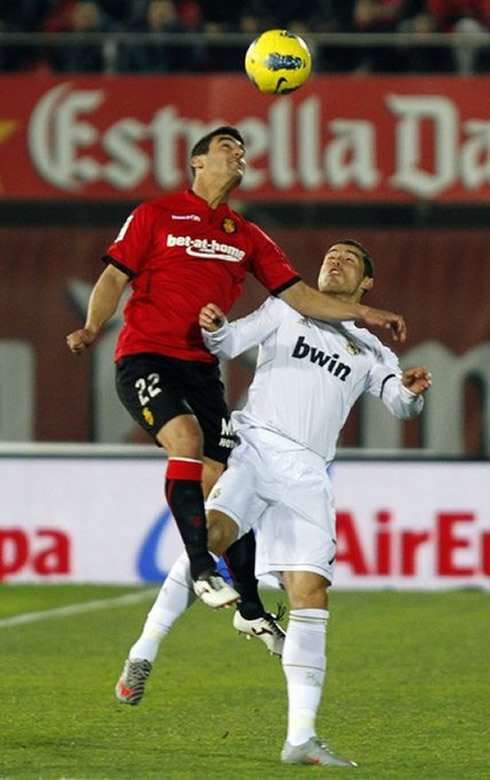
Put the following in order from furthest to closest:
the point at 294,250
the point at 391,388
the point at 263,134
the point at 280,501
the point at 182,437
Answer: the point at 294,250 → the point at 263,134 → the point at 182,437 → the point at 391,388 → the point at 280,501

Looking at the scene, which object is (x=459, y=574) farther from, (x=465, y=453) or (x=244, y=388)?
(x=244, y=388)

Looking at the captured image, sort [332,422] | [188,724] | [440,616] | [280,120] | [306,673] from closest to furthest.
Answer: [306,673]
[332,422]
[188,724]
[440,616]
[280,120]

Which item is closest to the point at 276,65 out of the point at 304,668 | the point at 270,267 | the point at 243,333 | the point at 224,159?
the point at 224,159

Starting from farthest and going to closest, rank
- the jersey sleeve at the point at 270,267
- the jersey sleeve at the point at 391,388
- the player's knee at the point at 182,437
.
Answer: the jersey sleeve at the point at 270,267 < the player's knee at the point at 182,437 < the jersey sleeve at the point at 391,388

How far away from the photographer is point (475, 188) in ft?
41.2

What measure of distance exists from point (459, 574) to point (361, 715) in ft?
17.7

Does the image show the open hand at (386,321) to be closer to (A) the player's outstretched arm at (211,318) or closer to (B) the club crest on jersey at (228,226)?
(A) the player's outstretched arm at (211,318)

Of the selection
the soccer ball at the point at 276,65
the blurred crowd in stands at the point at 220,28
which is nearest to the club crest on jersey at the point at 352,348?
the soccer ball at the point at 276,65

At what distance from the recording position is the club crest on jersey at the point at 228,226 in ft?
Answer: 24.3

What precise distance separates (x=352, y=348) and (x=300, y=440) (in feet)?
1.33

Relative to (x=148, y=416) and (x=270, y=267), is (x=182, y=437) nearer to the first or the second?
(x=148, y=416)

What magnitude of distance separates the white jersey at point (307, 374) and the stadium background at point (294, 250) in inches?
217

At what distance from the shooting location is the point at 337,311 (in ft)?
22.5

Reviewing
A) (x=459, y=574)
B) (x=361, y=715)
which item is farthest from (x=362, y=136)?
(x=361, y=715)
